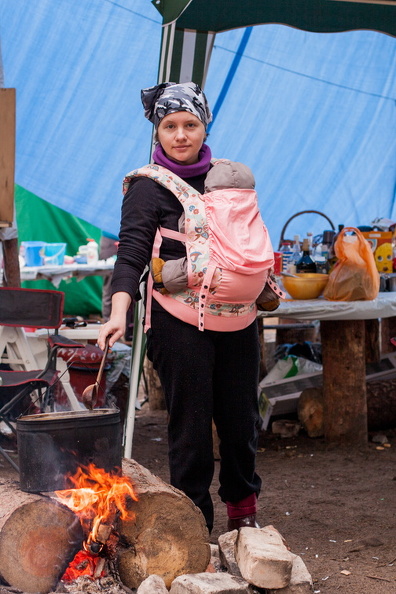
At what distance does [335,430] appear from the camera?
4.79 m

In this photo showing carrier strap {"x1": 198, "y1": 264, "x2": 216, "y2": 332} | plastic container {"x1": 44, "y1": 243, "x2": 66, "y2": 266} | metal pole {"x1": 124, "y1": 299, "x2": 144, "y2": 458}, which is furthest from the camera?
plastic container {"x1": 44, "y1": 243, "x2": 66, "y2": 266}

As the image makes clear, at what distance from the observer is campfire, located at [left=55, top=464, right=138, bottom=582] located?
222 cm

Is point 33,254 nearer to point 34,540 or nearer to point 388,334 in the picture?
point 388,334

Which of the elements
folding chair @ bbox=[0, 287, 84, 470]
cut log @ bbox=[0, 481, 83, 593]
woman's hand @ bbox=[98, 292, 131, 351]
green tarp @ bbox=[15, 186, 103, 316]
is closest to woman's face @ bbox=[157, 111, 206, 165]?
woman's hand @ bbox=[98, 292, 131, 351]

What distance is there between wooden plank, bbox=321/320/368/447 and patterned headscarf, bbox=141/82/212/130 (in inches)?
90.7

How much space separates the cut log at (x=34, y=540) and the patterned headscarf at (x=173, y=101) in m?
1.34

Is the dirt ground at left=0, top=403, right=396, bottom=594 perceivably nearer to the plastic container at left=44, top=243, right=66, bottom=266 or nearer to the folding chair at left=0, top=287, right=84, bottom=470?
the folding chair at left=0, top=287, right=84, bottom=470

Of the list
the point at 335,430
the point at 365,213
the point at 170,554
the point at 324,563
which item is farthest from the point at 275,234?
the point at 170,554

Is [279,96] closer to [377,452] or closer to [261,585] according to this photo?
[377,452]

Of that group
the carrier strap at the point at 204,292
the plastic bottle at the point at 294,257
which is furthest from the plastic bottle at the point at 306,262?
the carrier strap at the point at 204,292

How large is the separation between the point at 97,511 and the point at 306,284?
8.06 feet

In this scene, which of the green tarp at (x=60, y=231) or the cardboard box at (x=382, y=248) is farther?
the green tarp at (x=60, y=231)

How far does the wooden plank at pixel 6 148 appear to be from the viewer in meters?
4.48

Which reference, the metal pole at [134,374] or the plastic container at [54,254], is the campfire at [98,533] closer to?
the metal pole at [134,374]
